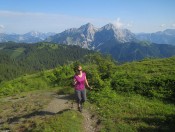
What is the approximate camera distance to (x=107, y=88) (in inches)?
975

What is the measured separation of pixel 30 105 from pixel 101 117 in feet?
29.9

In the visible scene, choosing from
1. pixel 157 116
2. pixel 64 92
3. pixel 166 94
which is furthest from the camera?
pixel 64 92

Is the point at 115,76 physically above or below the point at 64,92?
above

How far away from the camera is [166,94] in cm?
2252

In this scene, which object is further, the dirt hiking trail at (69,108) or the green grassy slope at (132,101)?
the dirt hiking trail at (69,108)

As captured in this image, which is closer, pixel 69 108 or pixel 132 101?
pixel 69 108

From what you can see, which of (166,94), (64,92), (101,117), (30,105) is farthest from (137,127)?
(64,92)

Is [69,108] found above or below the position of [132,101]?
below

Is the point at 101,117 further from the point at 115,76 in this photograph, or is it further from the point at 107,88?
the point at 115,76

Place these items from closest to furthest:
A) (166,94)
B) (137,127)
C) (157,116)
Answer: (137,127) → (157,116) → (166,94)

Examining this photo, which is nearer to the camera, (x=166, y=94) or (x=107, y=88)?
(x=166, y=94)

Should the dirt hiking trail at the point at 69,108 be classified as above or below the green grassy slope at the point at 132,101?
below

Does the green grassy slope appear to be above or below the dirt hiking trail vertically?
above

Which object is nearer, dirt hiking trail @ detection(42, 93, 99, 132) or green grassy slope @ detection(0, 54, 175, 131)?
green grassy slope @ detection(0, 54, 175, 131)
